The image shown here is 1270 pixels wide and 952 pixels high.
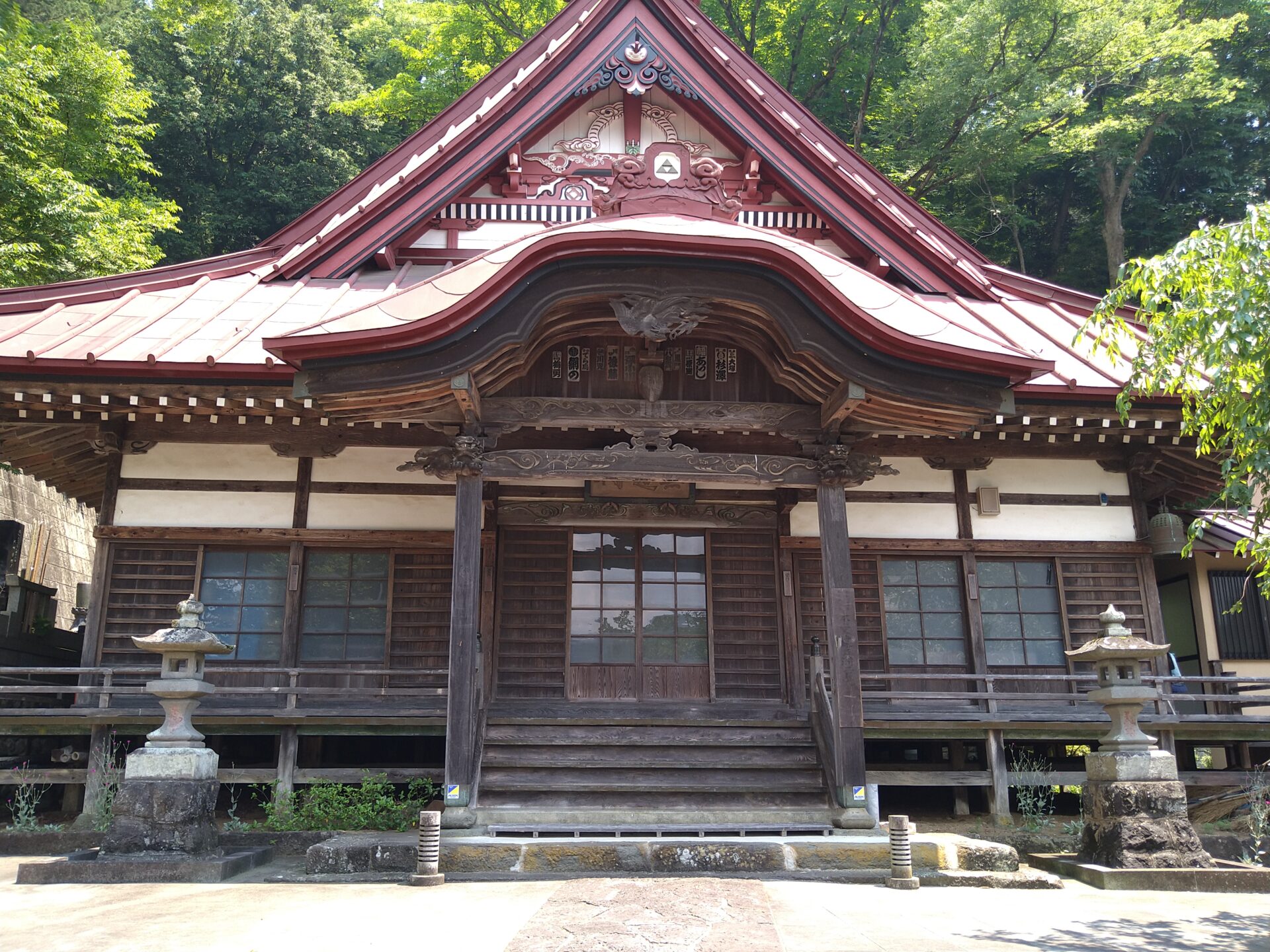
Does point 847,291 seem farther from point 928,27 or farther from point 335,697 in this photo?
point 928,27

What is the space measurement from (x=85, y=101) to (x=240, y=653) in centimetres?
1274

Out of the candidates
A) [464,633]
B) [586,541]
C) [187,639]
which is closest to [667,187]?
[586,541]

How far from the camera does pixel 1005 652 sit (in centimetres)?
1041

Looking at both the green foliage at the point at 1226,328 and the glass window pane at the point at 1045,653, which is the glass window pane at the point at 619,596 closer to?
the glass window pane at the point at 1045,653

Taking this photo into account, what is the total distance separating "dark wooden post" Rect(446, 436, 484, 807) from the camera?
24.4ft

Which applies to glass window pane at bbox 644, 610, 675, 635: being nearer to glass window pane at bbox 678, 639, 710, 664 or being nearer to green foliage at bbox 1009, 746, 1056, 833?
glass window pane at bbox 678, 639, 710, 664

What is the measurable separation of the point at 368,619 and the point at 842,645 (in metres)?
5.01

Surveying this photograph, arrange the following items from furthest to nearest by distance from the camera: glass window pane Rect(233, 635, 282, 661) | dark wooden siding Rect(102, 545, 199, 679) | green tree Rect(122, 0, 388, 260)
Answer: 1. green tree Rect(122, 0, 388, 260)
2. glass window pane Rect(233, 635, 282, 661)
3. dark wooden siding Rect(102, 545, 199, 679)

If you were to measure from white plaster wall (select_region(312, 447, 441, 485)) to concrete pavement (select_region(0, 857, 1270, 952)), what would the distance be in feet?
14.8

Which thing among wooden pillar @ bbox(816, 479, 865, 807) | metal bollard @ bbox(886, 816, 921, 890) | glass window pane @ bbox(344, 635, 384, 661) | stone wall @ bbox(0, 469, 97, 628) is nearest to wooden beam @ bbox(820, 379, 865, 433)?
wooden pillar @ bbox(816, 479, 865, 807)

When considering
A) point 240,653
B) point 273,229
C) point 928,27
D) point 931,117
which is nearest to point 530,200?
point 240,653

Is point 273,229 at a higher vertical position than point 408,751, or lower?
higher

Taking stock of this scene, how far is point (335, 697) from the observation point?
31.9 ft

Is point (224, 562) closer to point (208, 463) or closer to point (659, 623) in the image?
point (208, 463)
